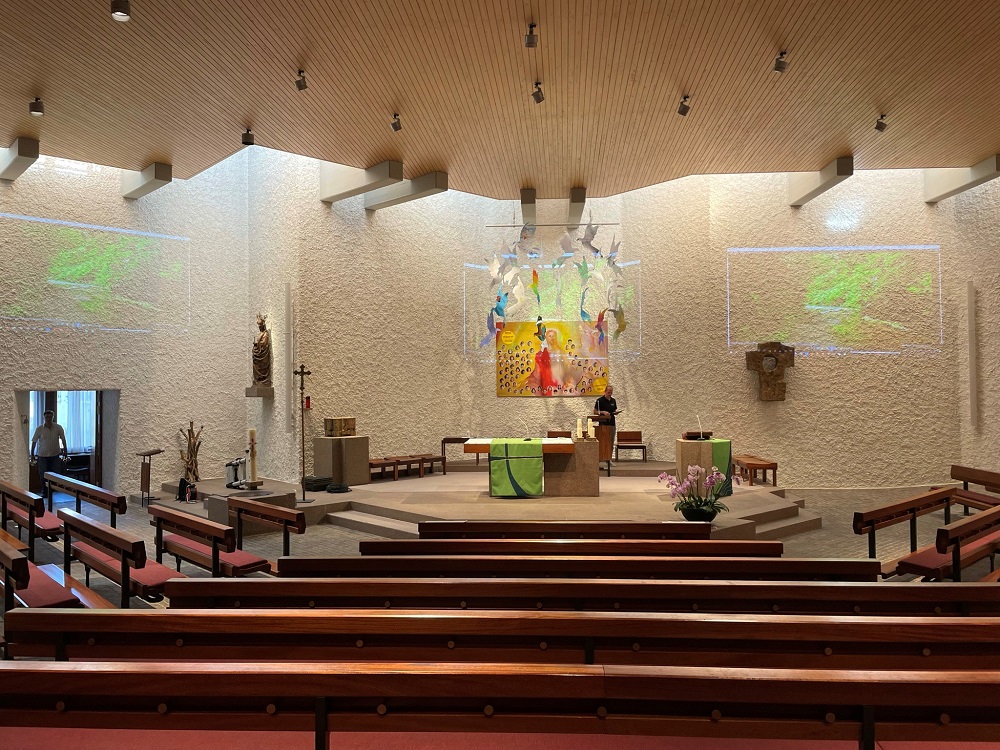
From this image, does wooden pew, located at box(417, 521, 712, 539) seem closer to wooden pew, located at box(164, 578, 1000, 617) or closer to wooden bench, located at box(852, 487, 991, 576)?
wooden bench, located at box(852, 487, 991, 576)

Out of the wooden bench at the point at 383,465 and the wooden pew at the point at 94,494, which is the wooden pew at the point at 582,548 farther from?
the wooden bench at the point at 383,465

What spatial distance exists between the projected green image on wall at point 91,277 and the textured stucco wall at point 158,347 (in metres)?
0.16

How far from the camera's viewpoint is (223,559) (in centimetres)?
520

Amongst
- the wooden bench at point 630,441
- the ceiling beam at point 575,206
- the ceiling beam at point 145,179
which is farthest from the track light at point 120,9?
the wooden bench at point 630,441

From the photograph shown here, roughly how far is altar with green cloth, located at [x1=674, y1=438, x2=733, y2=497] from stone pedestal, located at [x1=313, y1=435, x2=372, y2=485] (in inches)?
191

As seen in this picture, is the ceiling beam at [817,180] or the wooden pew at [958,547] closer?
the wooden pew at [958,547]

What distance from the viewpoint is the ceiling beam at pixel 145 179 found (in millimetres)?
9797

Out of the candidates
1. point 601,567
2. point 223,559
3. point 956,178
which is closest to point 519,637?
point 601,567

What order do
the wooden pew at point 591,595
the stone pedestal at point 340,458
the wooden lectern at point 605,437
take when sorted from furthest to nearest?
the wooden lectern at point 605,437 → the stone pedestal at point 340,458 → the wooden pew at point 591,595

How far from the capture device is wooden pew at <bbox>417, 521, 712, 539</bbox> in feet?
16.3

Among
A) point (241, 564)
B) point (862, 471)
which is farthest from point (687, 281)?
point (241, 564)

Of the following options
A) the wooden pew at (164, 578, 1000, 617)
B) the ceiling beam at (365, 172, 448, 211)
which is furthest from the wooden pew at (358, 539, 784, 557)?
the ceiling beam at (365, 172, 448, 211)

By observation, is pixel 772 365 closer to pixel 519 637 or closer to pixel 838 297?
pixel 838 297

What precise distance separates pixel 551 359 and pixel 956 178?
696cm
